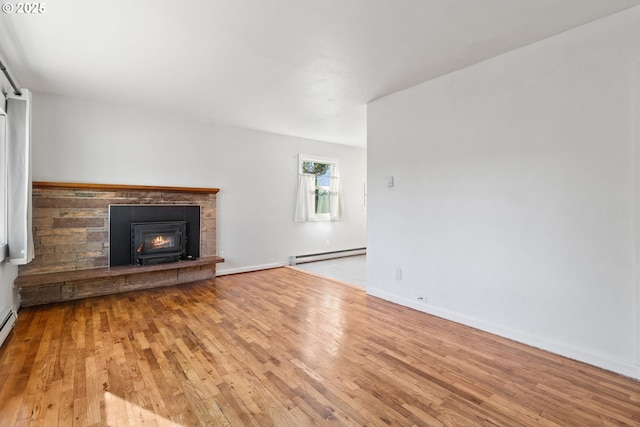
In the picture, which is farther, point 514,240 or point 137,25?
point 514,240

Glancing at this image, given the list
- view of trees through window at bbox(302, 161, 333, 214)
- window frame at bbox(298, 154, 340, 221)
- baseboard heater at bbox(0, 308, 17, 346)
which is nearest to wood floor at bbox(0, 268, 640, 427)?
baseboard heater at bbox(0, 308, 17, 346)

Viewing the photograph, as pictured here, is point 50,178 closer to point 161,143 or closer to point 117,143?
point 117,143

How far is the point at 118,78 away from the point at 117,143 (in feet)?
4.13

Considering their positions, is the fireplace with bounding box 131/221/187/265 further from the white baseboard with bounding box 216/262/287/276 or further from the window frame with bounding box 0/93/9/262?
the window frame with bounding box 0/93/9/262

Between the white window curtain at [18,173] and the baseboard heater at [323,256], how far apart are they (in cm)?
391

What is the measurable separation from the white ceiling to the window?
2.41 metres

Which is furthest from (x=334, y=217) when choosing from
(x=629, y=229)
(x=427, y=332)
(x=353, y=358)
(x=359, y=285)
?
(x=629, y=229)

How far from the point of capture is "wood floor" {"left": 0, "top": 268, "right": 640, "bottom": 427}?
1.72 metres

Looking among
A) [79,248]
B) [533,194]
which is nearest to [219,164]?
[79,248]

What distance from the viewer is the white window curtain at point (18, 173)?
2.95 meters

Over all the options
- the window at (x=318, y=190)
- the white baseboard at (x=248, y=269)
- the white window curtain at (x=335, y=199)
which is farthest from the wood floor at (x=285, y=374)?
the white window curtain at (x=335, y=199)

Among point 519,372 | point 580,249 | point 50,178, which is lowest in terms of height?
point 519,372

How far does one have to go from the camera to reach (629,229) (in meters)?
2.13

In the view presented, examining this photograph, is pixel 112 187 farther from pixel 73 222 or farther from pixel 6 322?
pixel 6 322
